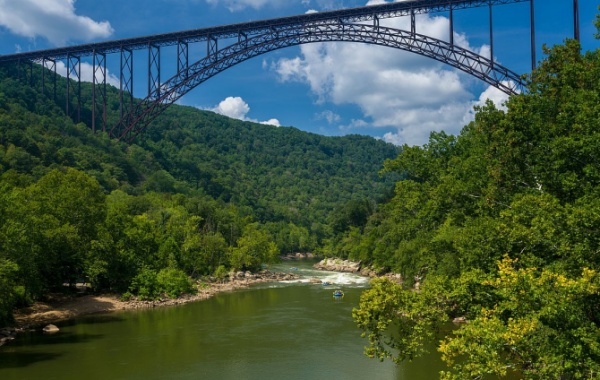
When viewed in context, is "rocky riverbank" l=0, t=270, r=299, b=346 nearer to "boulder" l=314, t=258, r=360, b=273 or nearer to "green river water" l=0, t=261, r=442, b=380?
"green river water" l=0, t=261, r=442, b=380

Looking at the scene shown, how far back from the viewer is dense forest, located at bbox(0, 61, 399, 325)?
31188 mm

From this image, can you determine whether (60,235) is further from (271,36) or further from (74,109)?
(74,109)

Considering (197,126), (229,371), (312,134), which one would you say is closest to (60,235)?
(229,371)

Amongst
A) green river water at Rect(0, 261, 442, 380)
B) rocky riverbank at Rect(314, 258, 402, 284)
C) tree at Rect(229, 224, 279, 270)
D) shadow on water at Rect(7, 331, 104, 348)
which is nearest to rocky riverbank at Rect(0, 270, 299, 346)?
shadow on water at Rect(7, 331, 104, 348)

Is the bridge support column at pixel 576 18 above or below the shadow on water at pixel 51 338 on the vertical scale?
above

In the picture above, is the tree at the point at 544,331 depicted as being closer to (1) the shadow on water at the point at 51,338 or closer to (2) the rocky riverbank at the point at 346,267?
(1) the shadow on water at the point at 51,338

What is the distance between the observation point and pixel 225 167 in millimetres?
124188

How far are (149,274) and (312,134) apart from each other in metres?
139

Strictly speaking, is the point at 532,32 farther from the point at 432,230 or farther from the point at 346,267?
the point at 346,267

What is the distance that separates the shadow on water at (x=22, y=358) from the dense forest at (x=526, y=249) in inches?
549

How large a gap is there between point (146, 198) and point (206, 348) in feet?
117

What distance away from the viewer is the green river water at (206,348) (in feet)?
64.1

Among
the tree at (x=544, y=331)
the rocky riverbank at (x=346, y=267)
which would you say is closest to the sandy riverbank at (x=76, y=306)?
the rocky riverbank at (x=346, y=267)

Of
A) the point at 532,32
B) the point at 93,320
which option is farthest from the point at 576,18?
the point at 93,320
